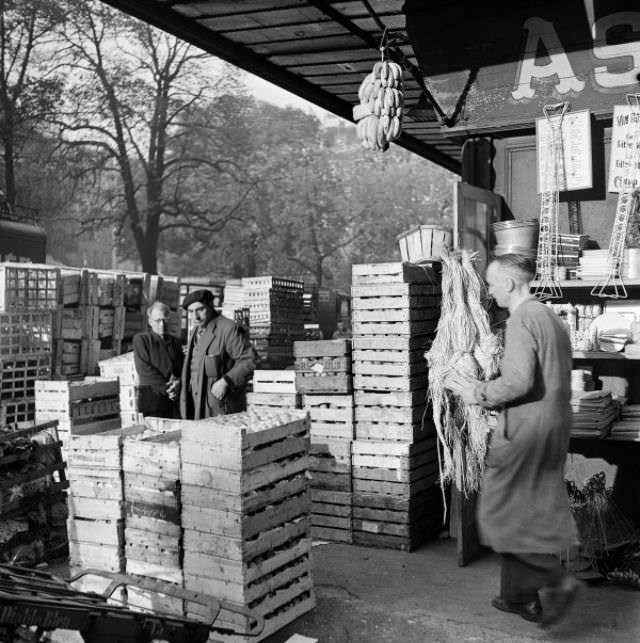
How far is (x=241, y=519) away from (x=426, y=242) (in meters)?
3.54

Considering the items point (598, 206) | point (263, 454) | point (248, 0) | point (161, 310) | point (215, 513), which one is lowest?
point (215, 513)

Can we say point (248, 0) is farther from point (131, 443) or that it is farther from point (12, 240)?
point (12, 240)

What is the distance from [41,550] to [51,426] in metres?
0.99

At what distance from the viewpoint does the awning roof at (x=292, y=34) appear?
7.43 metres

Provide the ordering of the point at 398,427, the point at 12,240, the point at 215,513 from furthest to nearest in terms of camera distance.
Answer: the point at 12,240
the point at 398,427
the point at 215,513

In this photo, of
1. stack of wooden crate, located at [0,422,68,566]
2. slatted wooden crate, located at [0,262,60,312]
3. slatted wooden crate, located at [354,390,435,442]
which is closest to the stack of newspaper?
slatted wooden crate, located at [354,390,435,442]

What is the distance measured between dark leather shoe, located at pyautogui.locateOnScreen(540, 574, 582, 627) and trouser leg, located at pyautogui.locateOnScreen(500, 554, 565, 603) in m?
0.04

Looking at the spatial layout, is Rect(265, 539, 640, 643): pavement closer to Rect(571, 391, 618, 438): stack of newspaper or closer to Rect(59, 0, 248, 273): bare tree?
Rect(571, 391, 618, 438): stack of newspaper

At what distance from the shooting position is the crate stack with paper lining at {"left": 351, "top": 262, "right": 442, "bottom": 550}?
684cm

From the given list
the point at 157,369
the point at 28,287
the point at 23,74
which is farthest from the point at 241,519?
the point at 23,74

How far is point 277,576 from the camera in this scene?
5023 millimetres

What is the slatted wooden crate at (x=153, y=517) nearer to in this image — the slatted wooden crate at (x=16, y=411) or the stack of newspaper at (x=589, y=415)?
the stack of newspaper at (x=589, y=415)

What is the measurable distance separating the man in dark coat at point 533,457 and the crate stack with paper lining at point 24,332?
7776 millimetres

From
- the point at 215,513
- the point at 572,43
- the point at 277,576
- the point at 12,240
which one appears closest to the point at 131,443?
the point at 215,513
